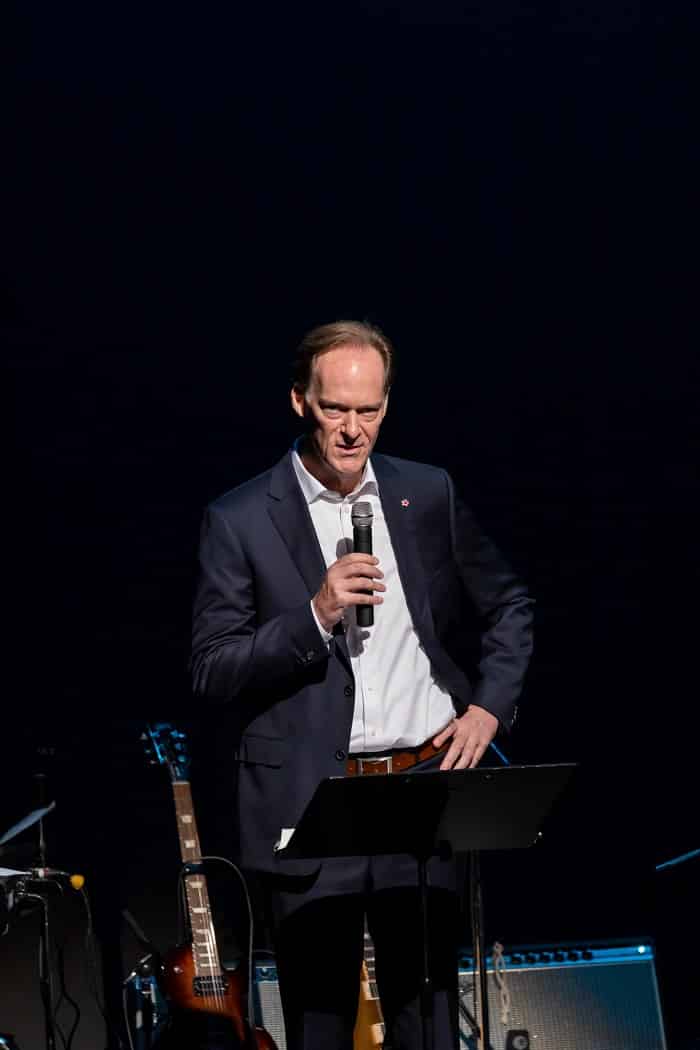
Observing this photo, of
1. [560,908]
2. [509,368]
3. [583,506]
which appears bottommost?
[560,908]

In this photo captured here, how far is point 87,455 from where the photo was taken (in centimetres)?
427

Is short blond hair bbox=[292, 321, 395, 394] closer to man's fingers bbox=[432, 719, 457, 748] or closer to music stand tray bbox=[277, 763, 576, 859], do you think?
man's fingers bbox=[432, 719, 457, 748]

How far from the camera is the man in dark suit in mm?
2492

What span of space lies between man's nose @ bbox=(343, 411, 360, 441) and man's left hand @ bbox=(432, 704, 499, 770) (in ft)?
1.91

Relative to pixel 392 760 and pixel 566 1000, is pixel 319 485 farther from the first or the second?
pixel 566 1000

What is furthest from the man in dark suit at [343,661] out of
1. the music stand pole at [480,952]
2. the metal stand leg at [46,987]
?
the metal stand leg at [46,987]

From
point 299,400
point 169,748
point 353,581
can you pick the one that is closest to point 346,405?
point 299,400

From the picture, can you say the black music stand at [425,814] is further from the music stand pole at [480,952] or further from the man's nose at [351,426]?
the man's nose at [351,426]

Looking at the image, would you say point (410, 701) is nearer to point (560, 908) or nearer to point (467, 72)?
point (560, 908)

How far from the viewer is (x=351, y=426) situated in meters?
2.64

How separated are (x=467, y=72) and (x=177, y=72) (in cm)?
96

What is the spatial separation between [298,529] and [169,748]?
1.33 meters

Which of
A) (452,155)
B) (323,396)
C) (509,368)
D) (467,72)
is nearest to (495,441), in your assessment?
(509,368)

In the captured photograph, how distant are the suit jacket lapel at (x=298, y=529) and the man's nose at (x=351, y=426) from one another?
0.57 ft
